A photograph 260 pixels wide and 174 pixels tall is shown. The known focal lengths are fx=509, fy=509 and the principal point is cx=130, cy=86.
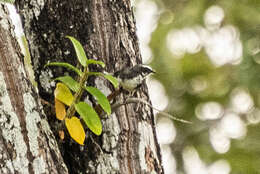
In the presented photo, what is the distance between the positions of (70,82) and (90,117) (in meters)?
0.10

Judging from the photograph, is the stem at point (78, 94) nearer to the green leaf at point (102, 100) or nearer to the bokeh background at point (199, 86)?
the green leaf at point (102, 100)

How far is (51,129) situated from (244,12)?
2.56 meters

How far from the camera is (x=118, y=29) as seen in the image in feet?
4.29

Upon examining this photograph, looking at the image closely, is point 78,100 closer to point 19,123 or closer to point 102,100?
point 102,100

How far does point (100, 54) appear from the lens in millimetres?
1280

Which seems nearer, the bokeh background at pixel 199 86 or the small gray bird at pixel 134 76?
the small gray bird at pixel 134 76

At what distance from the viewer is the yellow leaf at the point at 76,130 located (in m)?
1.15

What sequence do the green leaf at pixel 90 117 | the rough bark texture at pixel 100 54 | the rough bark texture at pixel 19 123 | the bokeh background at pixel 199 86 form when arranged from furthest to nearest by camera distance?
the bokeh background at pixel 199 86, the rough bark texture at pixel 100 54, the green leaf at pixel 90 117, the rough bark texture at pixel 19 123

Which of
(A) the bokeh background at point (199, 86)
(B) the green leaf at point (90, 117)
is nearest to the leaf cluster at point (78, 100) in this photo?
(B) the green leaf at point (90, 117)

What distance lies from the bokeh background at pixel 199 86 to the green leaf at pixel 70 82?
2.50 m

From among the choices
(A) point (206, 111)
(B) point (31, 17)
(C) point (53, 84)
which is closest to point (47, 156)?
(C) point (53, 84)

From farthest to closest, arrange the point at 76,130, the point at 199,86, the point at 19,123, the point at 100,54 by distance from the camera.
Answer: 1. the point at 199,86
2. the point at 100,54
3. the point at 76,130
4. the point at 19,123

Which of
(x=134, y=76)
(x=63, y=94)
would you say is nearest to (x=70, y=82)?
(x=63, y=94)

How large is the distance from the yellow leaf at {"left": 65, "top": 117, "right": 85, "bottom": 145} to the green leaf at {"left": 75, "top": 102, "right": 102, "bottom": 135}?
40 mm
